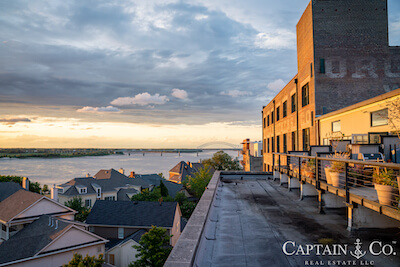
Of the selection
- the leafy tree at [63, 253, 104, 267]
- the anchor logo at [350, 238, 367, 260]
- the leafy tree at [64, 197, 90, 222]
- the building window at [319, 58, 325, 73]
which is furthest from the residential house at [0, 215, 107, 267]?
the building window at [319, 58, 325, 73]

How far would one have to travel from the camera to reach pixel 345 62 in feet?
58.7

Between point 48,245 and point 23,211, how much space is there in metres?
8.76

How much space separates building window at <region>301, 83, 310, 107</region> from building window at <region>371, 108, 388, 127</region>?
736cm

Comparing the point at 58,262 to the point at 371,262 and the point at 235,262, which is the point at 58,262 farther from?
the point at 371,262

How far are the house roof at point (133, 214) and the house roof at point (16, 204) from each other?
6.43m

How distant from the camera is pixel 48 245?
19797 millimetres

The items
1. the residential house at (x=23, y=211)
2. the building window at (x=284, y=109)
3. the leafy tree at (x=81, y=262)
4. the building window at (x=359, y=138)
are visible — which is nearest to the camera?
the building window at (x=359, y=138)

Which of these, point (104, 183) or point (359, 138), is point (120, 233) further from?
point (359, 138)

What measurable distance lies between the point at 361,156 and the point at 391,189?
161 inches

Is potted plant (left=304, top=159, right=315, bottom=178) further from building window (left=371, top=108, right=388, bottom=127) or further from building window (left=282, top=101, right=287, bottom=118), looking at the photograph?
building window (left=282, top=101, right=287, bottom=118)

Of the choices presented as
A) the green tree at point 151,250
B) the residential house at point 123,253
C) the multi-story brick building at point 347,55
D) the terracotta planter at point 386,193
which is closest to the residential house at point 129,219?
the residential house at point 123,253

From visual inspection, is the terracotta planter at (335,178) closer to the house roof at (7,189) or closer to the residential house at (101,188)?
the residential house at (101,188)

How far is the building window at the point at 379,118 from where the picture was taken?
37.0 feet

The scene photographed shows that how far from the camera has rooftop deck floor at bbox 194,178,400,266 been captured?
14.8 feet
